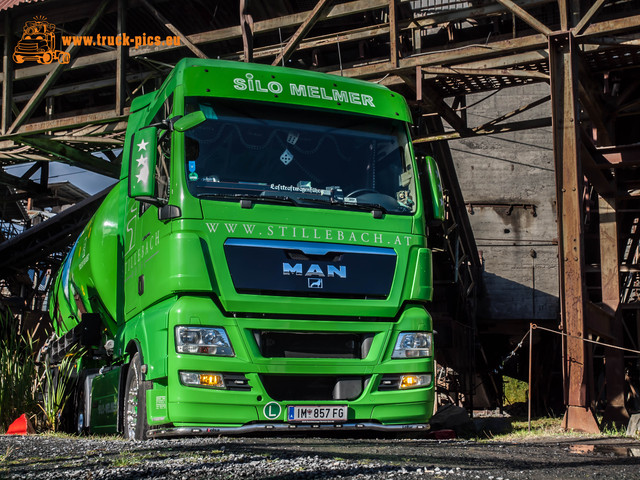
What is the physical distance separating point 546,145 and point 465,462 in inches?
742

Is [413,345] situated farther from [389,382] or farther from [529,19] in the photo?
[529,19]

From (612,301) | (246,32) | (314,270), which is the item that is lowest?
(612,301)

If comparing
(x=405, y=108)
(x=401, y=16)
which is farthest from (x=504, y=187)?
(x=405, y=108)

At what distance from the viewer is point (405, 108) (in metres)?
7.98

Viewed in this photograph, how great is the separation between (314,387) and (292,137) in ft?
7.71

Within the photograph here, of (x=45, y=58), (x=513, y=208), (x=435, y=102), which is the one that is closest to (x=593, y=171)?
(x=435, y=102)

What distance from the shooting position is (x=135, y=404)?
7523 millimetres

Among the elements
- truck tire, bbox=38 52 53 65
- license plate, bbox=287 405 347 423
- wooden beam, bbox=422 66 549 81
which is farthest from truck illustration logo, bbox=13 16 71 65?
license plate, bbox=287 405 347 423

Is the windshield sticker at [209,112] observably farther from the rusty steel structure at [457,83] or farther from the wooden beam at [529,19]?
the wooden beam at [529,19]

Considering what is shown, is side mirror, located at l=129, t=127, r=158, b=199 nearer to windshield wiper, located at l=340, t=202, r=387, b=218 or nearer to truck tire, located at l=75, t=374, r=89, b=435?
windshield wiper, located at l=340, t=202, r=387, b=218

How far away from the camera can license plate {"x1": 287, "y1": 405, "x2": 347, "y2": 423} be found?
664cm

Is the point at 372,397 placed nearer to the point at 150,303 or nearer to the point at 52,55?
the point at 150,303

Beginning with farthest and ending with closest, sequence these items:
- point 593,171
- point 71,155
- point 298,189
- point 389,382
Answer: point 71,155 < point 593,171 < point 298,189 < point 389,382

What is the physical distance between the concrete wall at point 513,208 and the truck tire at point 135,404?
15.4 m
